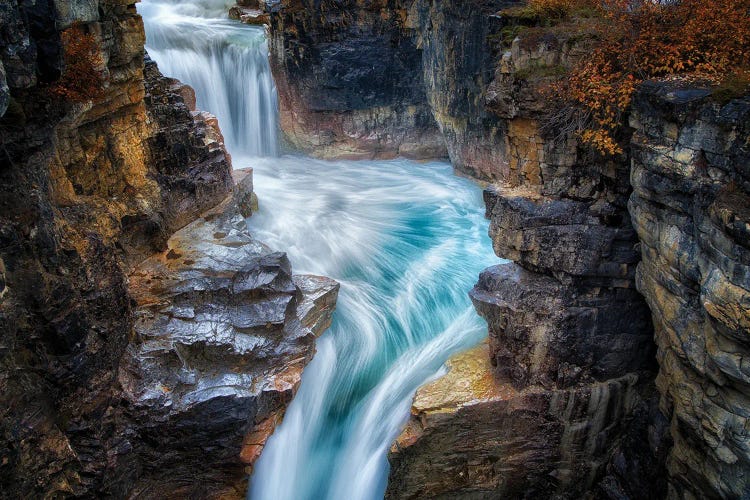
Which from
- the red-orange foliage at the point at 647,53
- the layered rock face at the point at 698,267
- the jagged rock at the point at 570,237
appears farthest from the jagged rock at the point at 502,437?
the red-orange foliage at the point at 647,53

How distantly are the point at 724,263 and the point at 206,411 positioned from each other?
684cm

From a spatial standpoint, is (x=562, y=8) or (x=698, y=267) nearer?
(x=698, y=267)

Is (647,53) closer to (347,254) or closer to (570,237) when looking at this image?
(570,237)

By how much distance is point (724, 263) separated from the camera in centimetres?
575

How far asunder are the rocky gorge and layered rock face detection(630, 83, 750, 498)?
0.09 feet

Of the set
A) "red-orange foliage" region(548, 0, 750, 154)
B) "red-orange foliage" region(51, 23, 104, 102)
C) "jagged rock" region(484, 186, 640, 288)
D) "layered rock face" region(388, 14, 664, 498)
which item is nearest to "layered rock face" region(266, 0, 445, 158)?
"layered rock face" region(388, 14, 664, 498)

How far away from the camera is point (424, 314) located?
11.1m

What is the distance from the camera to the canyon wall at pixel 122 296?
6859 mm

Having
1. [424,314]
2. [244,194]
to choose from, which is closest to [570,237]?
[424,314]

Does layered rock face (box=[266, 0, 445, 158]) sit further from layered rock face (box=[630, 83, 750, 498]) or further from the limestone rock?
layered rock face (box=[630, 83, 750, 498])

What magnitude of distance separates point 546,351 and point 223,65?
13.9m

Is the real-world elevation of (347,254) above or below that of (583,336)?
below

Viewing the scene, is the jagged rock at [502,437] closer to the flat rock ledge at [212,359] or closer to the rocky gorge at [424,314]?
the rocky gorge at [424,314]

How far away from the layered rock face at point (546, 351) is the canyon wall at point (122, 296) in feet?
8.95
